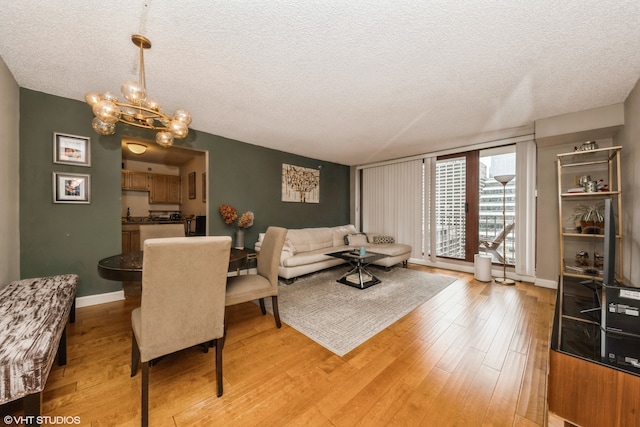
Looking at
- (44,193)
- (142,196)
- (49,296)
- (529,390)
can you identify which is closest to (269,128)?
(44,193)

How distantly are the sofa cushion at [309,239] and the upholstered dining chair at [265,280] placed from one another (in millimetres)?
1648

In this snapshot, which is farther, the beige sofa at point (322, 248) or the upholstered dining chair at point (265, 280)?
the beige sofa at point (322, 248)

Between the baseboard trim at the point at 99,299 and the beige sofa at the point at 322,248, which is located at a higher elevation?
the beige sofa at the point at 322,248

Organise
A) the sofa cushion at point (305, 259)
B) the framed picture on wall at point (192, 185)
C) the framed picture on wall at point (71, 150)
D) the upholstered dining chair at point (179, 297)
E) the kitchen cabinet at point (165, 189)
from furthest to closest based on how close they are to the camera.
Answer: the kitchen cabinet at point (165, 189) < the framed picture on wall at point (192, 185) < the sofa cushion at point (305, 259) < the framed picture on wall at point (71, 150) < the upholstered dining chair at point (179, 297)

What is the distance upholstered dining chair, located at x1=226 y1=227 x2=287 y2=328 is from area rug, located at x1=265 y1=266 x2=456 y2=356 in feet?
1.25

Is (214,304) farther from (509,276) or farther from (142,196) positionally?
(142,196)

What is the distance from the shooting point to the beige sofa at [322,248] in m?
3.71

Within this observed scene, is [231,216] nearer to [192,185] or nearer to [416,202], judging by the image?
[192,185]

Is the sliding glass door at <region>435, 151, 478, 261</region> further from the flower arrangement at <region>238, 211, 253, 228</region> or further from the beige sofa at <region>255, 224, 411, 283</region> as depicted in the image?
the flower arrangement at <region>238, 211, 253, 228</region>

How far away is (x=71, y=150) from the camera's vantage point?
2.71 meters

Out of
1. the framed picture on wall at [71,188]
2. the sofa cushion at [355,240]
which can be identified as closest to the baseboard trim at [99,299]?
the framed picture on wall at [71,188]

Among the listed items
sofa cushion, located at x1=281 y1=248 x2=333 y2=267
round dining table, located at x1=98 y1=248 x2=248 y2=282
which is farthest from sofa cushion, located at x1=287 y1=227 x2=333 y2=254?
round dining table, located at x1=98 y1=248 x2=248 y2=282

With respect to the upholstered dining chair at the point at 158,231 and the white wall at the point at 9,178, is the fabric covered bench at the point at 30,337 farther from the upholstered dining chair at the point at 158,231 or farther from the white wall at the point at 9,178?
the upholstered dining chair at the point at 158,231

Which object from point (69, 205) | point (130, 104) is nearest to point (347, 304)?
point (130, 104)
